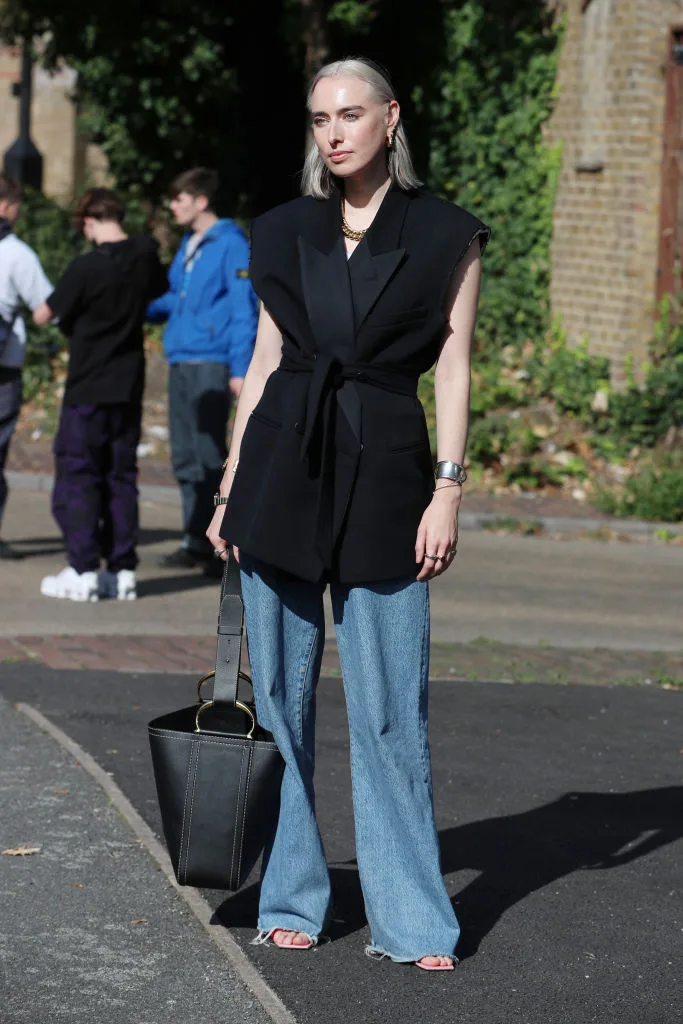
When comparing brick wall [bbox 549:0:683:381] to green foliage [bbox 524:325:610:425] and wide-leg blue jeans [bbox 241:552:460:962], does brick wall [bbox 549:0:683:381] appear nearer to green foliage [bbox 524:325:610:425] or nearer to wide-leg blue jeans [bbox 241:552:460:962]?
green foliage [bbox 524:325:610:425]

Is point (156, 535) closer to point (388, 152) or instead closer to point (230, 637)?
point (230, 637)

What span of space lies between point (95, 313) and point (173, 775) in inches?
208

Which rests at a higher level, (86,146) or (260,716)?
(86,146)

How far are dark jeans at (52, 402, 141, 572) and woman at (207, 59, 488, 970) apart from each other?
4.94m

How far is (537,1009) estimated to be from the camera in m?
3.90

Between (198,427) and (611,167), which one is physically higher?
(611,167)

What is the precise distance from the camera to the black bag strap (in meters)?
3.96

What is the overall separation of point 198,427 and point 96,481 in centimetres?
91

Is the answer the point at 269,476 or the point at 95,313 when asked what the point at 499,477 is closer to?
the point at 95,313

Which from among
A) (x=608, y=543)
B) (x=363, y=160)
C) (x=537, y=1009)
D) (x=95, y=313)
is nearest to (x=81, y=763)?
(x=537, y=1009)

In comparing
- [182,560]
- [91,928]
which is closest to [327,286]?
[91,928]

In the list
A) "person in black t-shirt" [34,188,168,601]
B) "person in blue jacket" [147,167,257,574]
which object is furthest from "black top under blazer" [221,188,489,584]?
"person in blue jacket" [147,167,257,574]

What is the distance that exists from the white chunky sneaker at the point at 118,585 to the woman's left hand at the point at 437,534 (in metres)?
5.40

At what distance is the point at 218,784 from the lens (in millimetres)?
3889
